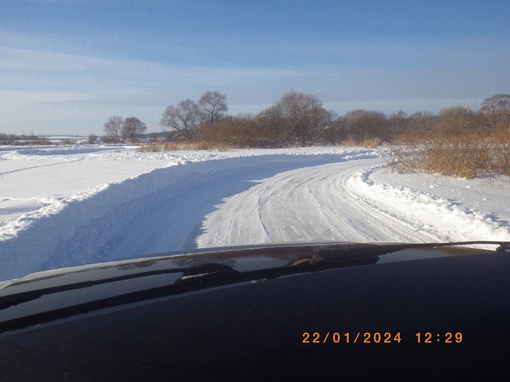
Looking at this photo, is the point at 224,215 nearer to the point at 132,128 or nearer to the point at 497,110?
the point at 497,110

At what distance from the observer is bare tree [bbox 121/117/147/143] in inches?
1360

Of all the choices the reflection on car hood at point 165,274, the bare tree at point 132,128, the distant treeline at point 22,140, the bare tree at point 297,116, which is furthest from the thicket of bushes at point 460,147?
the distant treeline at point 22,140

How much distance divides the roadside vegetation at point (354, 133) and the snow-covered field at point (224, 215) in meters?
1.48

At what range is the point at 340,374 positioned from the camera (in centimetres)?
160

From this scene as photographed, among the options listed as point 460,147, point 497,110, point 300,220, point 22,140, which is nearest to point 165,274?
point 300,220

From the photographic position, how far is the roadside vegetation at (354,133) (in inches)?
545

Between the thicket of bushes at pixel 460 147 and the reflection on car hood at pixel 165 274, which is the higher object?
the thicket of bushes at pixel 460 147

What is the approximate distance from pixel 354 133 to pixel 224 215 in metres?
47.1

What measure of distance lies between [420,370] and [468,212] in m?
7.34

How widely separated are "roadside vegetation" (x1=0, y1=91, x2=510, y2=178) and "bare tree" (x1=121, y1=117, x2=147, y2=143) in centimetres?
7

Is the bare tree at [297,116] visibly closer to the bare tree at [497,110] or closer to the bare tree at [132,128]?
the bare tree at [132,128]

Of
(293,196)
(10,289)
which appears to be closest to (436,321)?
(10,289)

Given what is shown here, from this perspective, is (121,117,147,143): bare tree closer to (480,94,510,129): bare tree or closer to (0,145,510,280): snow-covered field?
(0,145,510,280): snow-covered field

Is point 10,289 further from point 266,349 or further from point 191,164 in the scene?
point 191,164
